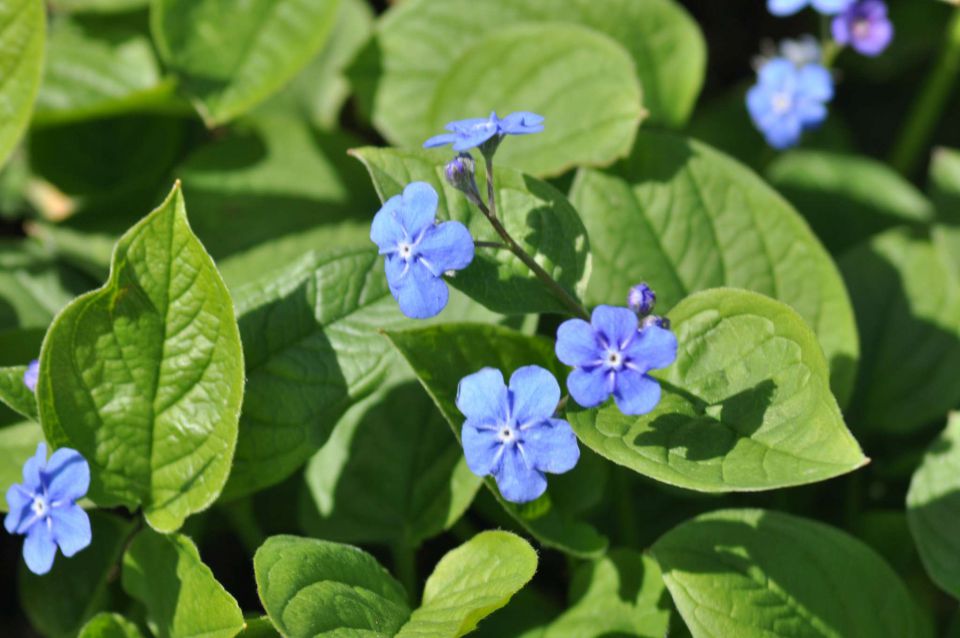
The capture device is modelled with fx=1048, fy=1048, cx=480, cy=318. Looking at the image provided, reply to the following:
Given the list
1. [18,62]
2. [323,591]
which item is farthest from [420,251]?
[18,62]

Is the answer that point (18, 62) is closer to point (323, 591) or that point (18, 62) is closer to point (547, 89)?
point (547, 89)

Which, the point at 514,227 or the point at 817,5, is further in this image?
the point at 817,5

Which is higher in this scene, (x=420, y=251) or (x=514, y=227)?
(x=420, y=251)

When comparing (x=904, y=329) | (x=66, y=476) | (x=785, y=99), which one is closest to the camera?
(x=66, y=476)

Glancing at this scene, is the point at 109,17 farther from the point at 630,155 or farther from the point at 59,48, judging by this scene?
the point at 630,155

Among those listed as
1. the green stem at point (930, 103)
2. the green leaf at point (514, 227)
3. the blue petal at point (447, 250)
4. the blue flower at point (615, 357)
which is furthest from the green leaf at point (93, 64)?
the green stem at point (930, 103)

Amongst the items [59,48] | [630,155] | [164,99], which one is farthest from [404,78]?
[59,48]

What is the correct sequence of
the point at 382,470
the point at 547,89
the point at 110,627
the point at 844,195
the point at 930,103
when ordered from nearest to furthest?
the point at 110,627 → the point at 382,470 → the point at 547,89 → the point at 844,195 → the point at 930,103

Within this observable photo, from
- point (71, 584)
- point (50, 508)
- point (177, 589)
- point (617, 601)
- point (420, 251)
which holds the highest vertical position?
point (420, 251)
